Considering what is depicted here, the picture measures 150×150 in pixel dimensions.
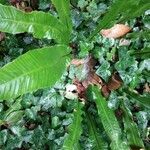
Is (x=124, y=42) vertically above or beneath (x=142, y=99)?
above

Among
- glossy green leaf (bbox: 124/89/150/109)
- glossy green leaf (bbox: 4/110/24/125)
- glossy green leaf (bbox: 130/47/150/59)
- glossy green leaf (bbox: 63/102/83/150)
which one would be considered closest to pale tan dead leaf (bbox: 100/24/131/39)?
glossy green leaf (bbox: 130/47/150/59)

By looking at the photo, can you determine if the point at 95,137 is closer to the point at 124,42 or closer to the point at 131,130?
the point at 131,130

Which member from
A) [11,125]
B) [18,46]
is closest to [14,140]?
[11,125]

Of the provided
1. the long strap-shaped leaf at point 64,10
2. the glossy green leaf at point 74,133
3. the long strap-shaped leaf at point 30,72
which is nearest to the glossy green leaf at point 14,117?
the glossy green leaf at point 74,133

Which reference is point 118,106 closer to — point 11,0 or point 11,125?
point 11,125

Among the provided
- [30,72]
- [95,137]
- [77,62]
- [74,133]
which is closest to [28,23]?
[30,72]

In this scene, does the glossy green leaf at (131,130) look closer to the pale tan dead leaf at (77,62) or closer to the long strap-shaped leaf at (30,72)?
the pale tan dead leaf at (77,62)
